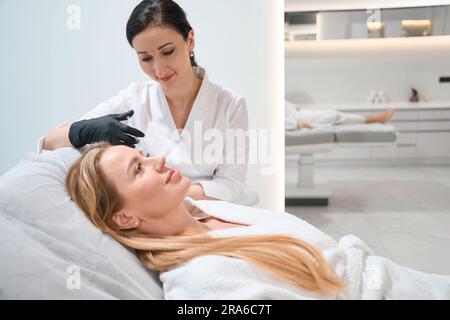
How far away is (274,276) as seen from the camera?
104 centimetres

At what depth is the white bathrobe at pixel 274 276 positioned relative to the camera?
3.23 ft

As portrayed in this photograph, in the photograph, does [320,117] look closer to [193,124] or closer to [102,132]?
[193,124]

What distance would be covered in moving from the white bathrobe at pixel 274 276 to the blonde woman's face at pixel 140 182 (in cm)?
17

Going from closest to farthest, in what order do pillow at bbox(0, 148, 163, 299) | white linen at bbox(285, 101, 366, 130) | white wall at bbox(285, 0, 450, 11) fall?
pillow at bbox(0, 148, 163, 299) < white wall at bbox(285, 0, 450, 11) < white linen at bbox(285, 101, 366, 130)

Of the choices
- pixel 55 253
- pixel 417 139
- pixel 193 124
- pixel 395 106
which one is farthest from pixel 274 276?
pixel 395 106

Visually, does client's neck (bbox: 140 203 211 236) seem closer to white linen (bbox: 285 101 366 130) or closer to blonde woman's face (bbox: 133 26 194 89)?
blonde woman's face (bbox: 133 26 194 89)

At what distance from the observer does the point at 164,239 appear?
1.14m

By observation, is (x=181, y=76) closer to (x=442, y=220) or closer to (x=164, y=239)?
(x=164, y=239)

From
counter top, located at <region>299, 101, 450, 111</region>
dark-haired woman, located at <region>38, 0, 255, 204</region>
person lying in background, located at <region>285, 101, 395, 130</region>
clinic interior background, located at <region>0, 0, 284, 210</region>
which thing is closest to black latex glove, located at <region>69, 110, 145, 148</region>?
dark-haired woman, located at <region>38, 0, 255, 204</region>

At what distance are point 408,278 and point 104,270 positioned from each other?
2.62ft

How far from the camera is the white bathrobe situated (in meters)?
0.98

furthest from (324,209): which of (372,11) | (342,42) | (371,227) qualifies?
(372,11)

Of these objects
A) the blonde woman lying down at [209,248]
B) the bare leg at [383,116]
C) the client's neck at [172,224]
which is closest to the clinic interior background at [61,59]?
the blonde woman lying down at [209,248]

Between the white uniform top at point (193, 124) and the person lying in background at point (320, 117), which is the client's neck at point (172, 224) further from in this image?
the person lying in background at point (320, 117)
